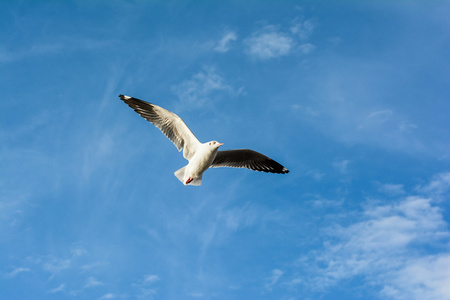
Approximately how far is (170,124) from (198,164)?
145cm

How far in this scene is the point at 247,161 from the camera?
16.4 m

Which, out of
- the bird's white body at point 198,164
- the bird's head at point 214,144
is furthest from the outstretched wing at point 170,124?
the bird's head at point 214,144

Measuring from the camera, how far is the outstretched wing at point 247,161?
1593 centimetres

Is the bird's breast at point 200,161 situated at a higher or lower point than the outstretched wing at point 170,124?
lower

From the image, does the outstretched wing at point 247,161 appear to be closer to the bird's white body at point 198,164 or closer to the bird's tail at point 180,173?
the bird's white body at point 198,164

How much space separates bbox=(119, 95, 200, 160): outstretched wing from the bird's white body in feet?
1.05

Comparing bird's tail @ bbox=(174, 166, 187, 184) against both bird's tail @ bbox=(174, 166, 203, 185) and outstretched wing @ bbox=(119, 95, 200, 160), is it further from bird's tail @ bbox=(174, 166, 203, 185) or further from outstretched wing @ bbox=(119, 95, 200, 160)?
outstretched wing @ bbox=(119, 95, 200, 160)

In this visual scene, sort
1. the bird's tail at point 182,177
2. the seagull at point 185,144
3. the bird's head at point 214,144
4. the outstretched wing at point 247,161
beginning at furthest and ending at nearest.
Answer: the outstretched wing at point 247,161 → the bird's tail at point 182,177 → the seagull at point 185,144 → the bird's head at point 214,144

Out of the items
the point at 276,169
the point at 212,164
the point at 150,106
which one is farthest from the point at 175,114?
the point at 276,169

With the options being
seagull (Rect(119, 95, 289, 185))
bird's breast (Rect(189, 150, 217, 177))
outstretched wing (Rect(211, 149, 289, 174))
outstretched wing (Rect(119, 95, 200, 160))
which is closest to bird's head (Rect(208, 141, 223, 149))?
seagull (Rect(119, 95, 289, 185))

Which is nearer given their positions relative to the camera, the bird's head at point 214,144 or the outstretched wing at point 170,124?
the bird's head at point 214,144

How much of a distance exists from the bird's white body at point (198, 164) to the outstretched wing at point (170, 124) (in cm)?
32

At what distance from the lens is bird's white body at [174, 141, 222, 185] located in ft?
48.0

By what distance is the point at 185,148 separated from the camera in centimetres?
1522
